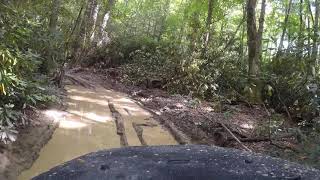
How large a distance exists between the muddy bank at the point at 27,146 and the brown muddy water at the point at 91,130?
104 millimetres

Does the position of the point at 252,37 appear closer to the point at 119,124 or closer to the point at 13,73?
the point at 119,124

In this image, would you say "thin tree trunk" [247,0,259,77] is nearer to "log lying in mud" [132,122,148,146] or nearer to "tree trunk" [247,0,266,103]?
"tree trunk" [247,0,266,103]

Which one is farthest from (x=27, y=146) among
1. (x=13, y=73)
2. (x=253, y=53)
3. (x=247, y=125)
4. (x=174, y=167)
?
(x=253, y=53)

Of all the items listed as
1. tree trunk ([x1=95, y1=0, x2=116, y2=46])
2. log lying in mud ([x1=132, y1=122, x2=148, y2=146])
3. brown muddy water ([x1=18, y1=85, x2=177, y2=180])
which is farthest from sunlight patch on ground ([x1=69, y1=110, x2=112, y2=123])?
tree trunk ([x1=95, y1=0, x2=116, y2=46])

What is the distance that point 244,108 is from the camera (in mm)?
11219

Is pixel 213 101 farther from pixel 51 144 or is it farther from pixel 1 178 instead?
pixel 1 178

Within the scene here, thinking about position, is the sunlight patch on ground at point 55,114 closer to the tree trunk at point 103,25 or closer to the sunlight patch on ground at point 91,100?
the sunlight patch on ground at point 91,100

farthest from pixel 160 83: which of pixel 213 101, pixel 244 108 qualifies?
pixel 244 108

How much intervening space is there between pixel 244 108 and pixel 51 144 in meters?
6.05

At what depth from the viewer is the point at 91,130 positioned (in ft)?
26.1

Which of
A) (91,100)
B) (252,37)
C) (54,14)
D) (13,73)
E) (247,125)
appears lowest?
(247,125)

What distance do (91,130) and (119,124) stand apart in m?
0.79

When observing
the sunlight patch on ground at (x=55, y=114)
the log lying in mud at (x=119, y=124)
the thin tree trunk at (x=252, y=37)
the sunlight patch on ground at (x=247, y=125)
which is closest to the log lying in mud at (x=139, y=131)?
the log lying in mud at (x=119, y=124)

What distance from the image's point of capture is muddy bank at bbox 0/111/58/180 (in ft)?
18.3
